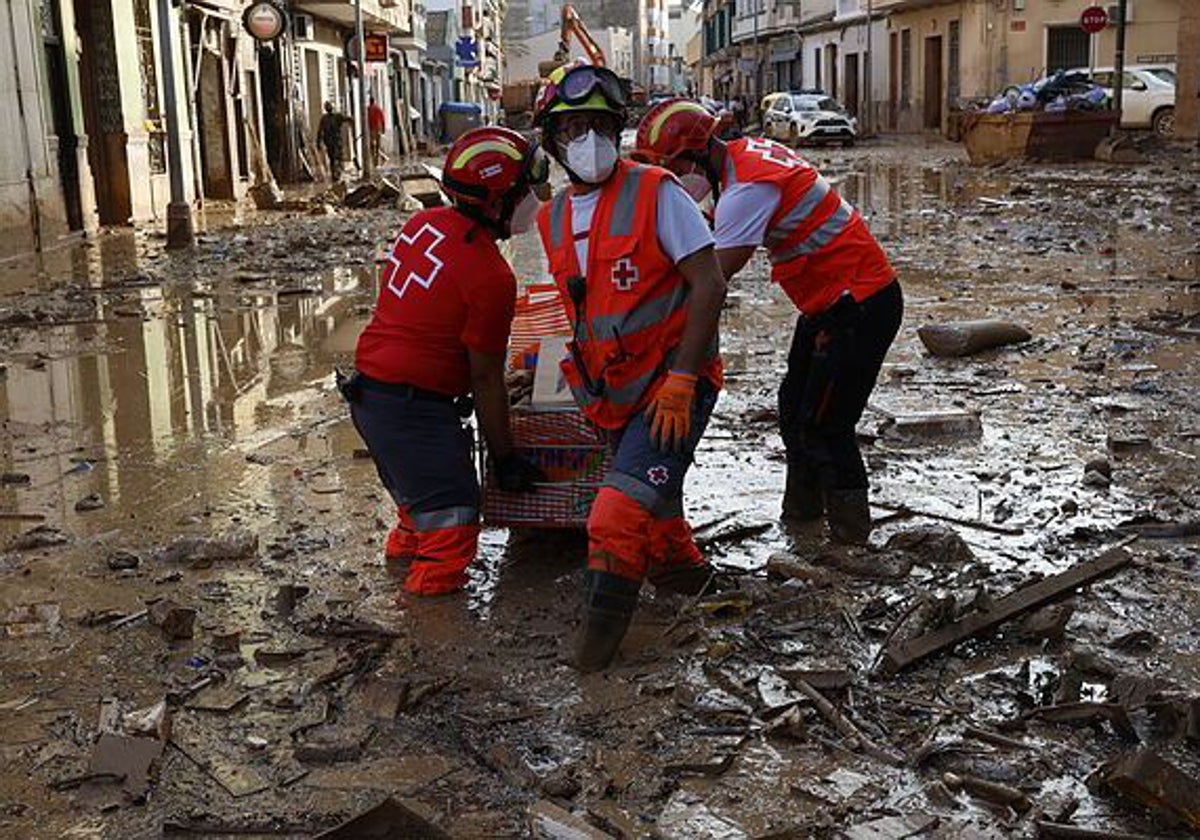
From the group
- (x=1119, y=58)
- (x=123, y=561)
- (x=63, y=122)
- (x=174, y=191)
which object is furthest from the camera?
(x=1119, y=58)

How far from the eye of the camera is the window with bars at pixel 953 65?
46.3m

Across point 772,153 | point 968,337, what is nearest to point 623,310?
point 772,153

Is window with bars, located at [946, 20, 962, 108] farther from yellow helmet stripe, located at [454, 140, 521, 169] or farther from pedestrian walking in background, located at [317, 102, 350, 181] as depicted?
yellow helmet stripe, located at [454, 140, 521, 169]

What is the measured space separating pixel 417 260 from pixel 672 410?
1030 mm

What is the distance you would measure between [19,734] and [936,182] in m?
22.3

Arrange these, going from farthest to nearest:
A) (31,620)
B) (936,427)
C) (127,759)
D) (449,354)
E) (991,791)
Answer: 1. (936,427)
2. (449,354)
3. (31,620)
4. (127,759)
5. (991,791)

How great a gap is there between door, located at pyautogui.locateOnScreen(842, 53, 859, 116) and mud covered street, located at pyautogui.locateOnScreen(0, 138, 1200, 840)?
53945 millimetres

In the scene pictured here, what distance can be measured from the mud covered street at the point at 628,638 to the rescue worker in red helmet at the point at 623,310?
1.18 feet

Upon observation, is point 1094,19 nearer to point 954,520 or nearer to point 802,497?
point 954,520

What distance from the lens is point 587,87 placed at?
13.9 ft

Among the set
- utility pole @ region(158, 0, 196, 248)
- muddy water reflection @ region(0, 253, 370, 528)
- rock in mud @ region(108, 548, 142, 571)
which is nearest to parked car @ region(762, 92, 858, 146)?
utility pole @ region(158, 0, 196, 248)

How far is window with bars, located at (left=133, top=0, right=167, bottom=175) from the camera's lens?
65.1ft

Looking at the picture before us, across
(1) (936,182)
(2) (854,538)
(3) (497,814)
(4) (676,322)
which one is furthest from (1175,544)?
(1) (936,182)

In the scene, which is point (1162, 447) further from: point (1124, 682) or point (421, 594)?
point (421, 594)
